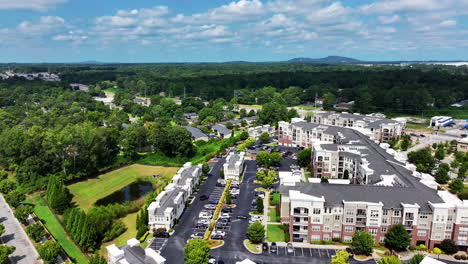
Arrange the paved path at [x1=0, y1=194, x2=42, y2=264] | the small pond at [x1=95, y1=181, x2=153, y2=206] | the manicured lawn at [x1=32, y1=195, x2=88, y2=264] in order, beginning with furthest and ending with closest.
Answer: the small pond at [x1=95, y1=181, x2=153, y2=206] < the manicured lawn at [x1=32, y1=195, x2=88, y2=264] < the paved path at [x1=0, y1=194, x2=42, y2=264]

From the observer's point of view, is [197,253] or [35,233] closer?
[197,253]

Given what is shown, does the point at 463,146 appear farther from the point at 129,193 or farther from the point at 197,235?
the point at 129,193

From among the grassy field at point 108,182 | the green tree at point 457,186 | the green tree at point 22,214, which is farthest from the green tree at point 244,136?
the green tree at point 22,214

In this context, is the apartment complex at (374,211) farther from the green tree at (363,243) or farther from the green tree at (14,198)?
the green tree at (14,198)

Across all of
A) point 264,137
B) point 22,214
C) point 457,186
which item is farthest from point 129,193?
point 457,186

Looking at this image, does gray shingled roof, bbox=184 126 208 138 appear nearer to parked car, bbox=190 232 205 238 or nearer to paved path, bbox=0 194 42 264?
paved path, bbox=0 194 42 264

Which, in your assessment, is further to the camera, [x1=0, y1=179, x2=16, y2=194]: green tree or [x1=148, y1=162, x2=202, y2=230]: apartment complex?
[x1=0, y1=179, x2=16, y2=194]: green tree

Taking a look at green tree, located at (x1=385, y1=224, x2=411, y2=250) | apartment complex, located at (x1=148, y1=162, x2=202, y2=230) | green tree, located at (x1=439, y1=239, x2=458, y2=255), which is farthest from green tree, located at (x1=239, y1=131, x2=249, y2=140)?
green tree, located at (x1=439, y1=239, x2=458, y2=255)
